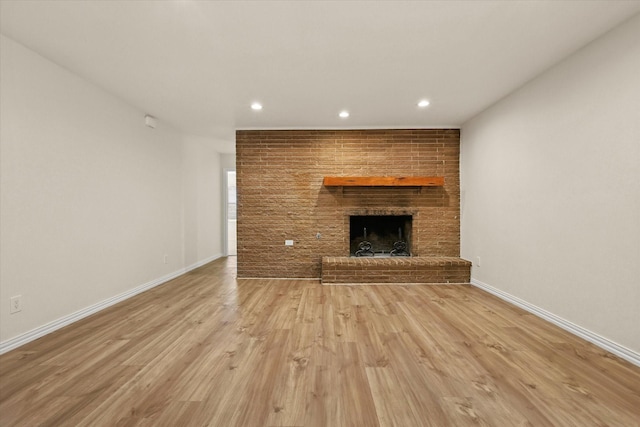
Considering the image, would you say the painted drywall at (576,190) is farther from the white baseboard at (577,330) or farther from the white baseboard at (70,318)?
the white baseboard at (70,318)

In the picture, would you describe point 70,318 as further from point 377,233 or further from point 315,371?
point 377,233

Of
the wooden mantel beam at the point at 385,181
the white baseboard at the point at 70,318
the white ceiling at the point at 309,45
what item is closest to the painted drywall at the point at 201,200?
the white baseboard at the point at 70,318

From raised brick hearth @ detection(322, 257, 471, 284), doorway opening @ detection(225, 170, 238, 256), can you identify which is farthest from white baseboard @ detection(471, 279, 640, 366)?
doorway opening @ detection(225, 170, 238, 256)

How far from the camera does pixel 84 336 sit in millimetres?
2301

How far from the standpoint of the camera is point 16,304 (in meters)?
2.13

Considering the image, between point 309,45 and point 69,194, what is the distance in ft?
8.69

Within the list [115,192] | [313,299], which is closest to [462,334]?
[313,299]

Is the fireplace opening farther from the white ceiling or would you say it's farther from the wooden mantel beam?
the white ceiling

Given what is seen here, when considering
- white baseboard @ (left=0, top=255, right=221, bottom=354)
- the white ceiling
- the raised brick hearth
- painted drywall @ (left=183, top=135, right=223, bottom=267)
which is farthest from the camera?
painted drywall @ (left=183, top=135, right=223, bottom=267)

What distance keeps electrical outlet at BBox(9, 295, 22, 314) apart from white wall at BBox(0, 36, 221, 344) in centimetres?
3

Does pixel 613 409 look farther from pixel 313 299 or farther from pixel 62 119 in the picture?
pixel 62 119

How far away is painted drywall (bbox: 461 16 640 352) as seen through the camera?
76.9 inches

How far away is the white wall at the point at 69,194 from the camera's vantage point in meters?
2.14

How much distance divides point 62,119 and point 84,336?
199 cm
